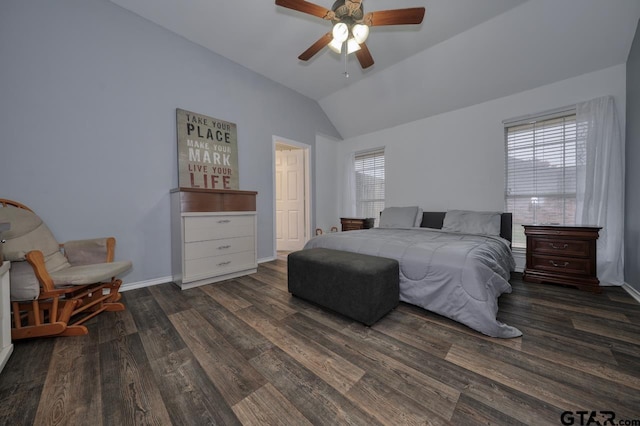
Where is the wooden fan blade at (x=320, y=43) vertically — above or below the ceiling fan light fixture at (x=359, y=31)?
above

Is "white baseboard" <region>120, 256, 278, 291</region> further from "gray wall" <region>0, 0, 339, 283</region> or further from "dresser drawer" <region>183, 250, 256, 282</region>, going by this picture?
"dresser drawer" <region>183, 250, 256, 282</region>

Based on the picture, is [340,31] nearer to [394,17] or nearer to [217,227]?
[394,17]

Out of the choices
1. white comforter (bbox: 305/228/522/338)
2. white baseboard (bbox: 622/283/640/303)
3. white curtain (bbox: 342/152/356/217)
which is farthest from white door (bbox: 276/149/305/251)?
white baseboard (bbox: 622/283/640/303)

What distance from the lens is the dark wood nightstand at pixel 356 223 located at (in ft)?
14.4

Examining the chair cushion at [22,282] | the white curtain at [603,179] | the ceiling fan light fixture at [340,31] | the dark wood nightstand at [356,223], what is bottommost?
the chair cushion at [22,282]

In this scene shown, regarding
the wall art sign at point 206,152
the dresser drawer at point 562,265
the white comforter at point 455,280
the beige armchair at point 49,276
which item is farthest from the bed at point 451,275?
the beige armchair at point 49,276

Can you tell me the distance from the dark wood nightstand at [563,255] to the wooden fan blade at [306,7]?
10.2 feet

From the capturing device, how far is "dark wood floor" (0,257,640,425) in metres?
0.98

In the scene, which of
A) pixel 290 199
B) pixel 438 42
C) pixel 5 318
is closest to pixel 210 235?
pixel 5 318

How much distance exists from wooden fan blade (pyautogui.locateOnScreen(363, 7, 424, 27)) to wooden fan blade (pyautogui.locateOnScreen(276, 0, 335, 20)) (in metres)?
0.31

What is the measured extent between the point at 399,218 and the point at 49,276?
A: 149 inches

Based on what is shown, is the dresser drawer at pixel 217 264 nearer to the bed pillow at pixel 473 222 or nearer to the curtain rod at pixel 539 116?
the bed pillow at pixel 473 222

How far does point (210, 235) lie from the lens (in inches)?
104

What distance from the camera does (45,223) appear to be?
6.61 ft
